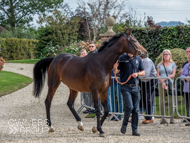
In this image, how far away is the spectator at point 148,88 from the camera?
6.72 m

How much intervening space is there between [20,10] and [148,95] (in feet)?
127

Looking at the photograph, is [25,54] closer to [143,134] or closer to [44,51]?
[44,51]

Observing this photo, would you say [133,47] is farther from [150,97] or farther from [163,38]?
[163,38]

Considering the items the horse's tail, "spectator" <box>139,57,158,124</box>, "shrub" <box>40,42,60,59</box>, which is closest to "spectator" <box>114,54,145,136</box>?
"spectator" <box>139,57,158,124</box>

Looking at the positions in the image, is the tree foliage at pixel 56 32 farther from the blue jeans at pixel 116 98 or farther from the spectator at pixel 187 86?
the spectator at pixel 187 86

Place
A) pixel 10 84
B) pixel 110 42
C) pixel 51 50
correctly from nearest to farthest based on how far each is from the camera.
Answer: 1. pixel 110 42
2. pixel 10 84
3. pixel 51 50

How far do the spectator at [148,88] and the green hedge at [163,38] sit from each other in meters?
3.69

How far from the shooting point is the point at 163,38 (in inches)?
402

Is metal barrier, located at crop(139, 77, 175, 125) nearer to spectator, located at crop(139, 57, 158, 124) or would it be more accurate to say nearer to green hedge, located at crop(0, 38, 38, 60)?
spectator, located at crop(139, 57, 158, 124)

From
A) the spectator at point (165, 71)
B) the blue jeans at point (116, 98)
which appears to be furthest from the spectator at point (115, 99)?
the spectator at point (165, 71)

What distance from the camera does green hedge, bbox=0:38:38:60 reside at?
2864 centimetres

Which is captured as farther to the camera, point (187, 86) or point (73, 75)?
point (187, 86)

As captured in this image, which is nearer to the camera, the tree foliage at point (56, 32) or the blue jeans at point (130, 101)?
the blue jeans at point (130, 101)

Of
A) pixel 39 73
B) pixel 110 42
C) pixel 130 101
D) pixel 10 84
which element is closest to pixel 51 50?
pixel 10 84
